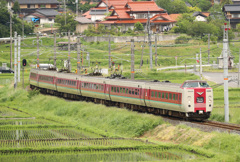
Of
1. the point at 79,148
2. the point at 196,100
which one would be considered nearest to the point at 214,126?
the point at 196,100

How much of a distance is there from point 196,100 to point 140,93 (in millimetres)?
6139

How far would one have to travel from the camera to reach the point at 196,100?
102 feet

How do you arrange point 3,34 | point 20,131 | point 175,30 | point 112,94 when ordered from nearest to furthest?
point 20,131, point 112,94, point 3,34, point 175,30

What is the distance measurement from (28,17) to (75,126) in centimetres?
8243

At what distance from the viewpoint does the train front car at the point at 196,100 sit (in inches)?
1222

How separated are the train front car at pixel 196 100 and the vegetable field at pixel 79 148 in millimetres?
4247

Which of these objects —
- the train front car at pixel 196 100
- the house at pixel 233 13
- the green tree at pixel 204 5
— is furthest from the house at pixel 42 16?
the train front car at pixel 196 100

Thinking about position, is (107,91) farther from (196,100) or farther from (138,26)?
(138,26)

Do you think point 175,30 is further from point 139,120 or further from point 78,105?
point 139,120

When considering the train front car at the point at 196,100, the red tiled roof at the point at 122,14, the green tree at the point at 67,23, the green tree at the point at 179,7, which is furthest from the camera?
the green tree at the point at 179,7

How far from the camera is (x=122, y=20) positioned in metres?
105

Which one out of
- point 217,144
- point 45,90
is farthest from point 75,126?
point 45,90

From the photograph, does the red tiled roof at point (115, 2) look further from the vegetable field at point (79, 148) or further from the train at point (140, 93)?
the vegetable field at point (79, 148)

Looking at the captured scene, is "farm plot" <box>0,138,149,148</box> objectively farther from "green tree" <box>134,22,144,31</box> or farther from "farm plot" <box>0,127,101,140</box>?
"green tree" <box>134,22,144,31</box>
